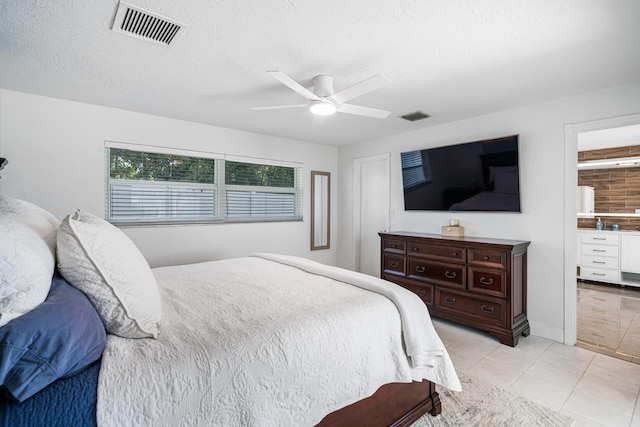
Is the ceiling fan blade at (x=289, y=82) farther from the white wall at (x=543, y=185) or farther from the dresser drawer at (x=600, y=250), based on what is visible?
the dresser drawer at (x=600, y=250)

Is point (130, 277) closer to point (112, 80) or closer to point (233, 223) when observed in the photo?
point (112, 80)

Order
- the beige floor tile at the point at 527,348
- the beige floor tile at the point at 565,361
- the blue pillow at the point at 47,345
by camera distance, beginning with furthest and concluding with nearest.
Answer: the beige floor tile at the point at 527,348 → the beige floor tile at the point at 565,361 → the blue pillow at the point at 47,345

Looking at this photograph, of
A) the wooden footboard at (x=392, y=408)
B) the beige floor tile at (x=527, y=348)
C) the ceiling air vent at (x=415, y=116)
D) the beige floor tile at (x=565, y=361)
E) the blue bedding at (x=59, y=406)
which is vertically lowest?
the beige floor tile at (x=565, y=361)

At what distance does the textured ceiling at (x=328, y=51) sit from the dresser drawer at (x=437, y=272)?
66.7 inches

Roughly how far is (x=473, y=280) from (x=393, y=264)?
0.99 m

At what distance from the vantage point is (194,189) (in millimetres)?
3932

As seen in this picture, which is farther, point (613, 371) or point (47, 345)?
point (613, 371)

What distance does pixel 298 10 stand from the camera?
167 centimetres

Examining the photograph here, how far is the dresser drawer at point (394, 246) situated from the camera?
384 cm

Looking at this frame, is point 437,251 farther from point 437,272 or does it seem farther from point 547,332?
point 547,332

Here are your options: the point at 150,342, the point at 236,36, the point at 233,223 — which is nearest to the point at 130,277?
the point at 150,342

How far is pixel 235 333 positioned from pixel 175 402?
0.33 meters

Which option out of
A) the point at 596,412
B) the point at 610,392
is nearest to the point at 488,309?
the point at 610,392

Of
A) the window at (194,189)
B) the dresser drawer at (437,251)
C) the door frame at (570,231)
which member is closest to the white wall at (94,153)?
the window at (194,189)
